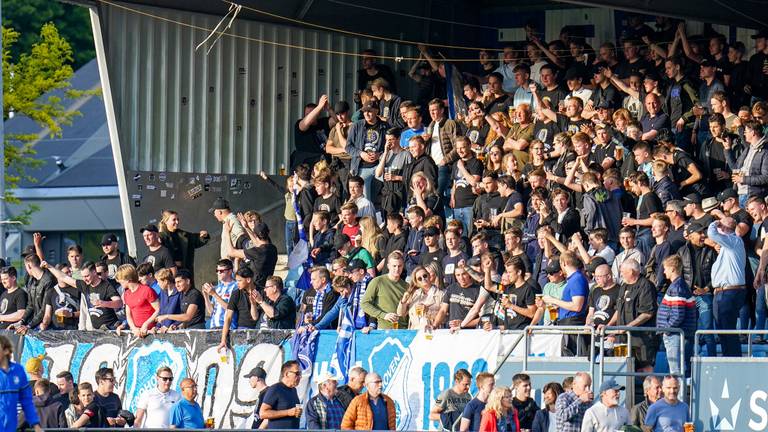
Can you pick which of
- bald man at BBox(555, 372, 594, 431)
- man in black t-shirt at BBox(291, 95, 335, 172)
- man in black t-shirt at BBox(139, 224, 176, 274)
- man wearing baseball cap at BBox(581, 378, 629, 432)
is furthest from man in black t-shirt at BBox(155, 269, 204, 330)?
man wearing baseball cap at BBox(581, 378, 629, 432)

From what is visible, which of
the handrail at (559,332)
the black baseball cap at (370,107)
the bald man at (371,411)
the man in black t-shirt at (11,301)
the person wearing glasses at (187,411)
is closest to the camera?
the handrail at (559,332)

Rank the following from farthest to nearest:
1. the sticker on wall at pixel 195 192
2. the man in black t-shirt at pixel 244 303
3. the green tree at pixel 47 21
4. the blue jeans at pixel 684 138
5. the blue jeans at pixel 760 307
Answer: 1. the green tree at pixel 47 21
2. the sticker on wall at pixel 195 192
3. the blue jeans at pixel 684 138
4. the man in black t-shirt at pixel 244 303
5. the blue jeans at pixel 760 307

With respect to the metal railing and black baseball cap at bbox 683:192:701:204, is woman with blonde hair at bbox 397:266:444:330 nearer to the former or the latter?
the metal railing

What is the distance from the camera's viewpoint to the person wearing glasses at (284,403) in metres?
17.3

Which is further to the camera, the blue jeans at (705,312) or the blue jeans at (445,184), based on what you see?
the blue jeans at (445,184)

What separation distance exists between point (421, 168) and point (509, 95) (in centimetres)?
263

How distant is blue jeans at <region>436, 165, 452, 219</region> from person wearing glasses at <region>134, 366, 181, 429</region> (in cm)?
562

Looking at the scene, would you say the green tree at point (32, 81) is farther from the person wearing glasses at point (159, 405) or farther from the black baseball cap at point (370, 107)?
the person wearing glasses at point (159, 405)

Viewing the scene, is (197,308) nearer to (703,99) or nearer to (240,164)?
(240,164)

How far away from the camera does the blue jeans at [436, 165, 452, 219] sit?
73.0ft

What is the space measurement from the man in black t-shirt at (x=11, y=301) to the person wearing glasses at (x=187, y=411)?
17.1ft

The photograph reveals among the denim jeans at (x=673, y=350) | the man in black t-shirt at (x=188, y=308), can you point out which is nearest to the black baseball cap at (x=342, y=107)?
the man in black t-shirt at (x=188, y=308)

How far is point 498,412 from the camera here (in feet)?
48.8

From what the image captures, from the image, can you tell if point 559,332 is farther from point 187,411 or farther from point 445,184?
point 445,184
